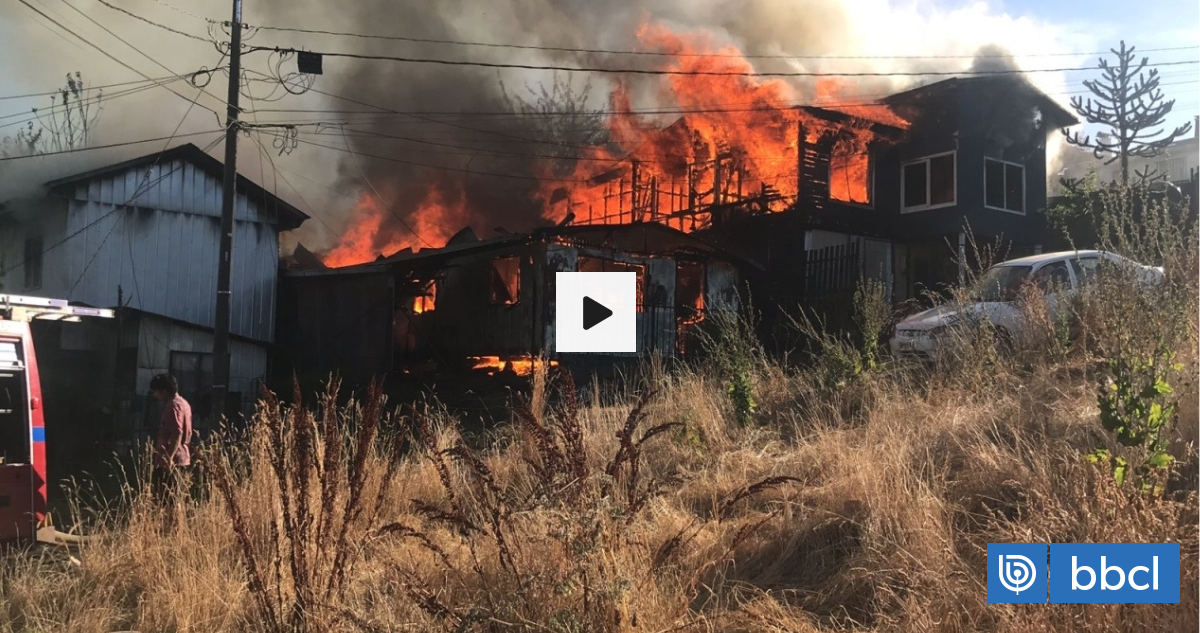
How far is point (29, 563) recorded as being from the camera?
436 centimetres

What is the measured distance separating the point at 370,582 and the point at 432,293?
12649 millimetres

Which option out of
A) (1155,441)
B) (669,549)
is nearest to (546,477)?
(669,549)

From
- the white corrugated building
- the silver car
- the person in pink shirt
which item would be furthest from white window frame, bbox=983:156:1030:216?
the person in pink shirt

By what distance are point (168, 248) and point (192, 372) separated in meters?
3.41

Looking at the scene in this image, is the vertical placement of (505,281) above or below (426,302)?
above

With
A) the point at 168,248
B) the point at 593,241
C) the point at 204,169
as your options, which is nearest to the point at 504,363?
the point at 593,241

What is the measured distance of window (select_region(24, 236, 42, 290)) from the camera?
44.1 feet

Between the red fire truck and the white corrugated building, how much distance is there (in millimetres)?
7085

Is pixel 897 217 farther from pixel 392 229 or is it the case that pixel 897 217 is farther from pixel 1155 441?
pixel 1155 441

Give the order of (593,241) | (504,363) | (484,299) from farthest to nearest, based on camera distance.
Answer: (484,299)
(504,363)
(593,241)

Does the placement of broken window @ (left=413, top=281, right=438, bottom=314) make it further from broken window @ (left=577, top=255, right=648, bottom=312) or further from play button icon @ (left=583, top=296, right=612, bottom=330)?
play button icon @ (left=583, top=296, right=612, bottom=330)

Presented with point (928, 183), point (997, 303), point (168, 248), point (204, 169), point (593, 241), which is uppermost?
point (928, 183)

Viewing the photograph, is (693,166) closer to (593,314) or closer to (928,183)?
(928,183)

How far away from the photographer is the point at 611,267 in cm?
1403
